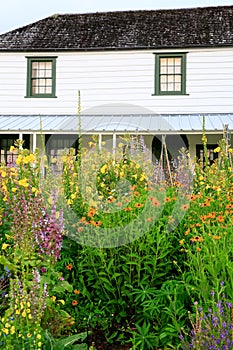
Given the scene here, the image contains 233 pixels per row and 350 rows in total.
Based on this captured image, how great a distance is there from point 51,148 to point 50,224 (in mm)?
13475

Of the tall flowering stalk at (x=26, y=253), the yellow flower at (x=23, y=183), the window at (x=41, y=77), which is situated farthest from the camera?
the window at (x=41, y=77)

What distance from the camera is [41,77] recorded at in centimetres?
1689

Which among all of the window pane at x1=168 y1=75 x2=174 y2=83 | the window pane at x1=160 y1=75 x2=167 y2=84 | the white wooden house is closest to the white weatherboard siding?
the white wooden house

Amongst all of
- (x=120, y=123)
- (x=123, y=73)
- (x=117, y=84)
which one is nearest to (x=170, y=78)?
(x=123, y=73)

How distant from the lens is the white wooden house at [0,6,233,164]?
52.4 feet

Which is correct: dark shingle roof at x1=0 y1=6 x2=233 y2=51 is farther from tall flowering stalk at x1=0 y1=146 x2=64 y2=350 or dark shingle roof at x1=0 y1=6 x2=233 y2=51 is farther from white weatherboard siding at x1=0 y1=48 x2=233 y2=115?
tall flowering stalk at x1=0 y1=146 x2=64 y2=350

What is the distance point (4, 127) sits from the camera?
48.3 feet

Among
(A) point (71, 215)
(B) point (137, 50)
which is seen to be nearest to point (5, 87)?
(B) point (137, 50)

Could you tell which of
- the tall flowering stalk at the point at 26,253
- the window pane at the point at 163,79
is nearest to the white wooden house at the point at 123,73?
the window pane at the point at 163,79

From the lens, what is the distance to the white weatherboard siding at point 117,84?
1602 cm

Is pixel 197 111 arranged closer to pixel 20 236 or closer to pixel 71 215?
pixel 71 215

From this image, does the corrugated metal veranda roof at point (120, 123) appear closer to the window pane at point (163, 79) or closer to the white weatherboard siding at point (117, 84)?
the white weatherboard siding at point (117, 84)

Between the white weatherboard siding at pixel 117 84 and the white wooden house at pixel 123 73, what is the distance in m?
0.03

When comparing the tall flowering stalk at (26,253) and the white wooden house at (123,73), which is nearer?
the tall flowering stalk at (26,253)
